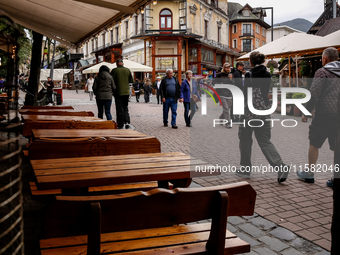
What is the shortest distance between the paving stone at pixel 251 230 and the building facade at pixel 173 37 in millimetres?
33949

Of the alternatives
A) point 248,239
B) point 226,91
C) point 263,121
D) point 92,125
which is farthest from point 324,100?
point 226,91

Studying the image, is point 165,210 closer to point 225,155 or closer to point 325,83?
point 325,83

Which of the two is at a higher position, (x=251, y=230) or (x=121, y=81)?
(x=121, y=81)

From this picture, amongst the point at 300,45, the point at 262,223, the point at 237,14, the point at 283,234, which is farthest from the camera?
the point at 237,14

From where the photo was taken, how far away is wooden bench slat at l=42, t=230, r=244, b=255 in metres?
1.95

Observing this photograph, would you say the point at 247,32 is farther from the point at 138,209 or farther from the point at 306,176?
the point at 138,209

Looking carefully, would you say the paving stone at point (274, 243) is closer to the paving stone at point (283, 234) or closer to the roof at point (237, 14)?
the paving stone at point (283, 234)

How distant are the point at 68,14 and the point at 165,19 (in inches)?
1294

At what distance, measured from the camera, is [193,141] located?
9.27 meters

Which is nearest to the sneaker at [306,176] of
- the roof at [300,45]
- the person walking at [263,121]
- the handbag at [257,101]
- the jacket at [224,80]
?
the person walking at [263,121]

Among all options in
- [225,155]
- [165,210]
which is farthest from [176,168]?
[225,155]

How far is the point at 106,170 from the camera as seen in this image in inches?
108

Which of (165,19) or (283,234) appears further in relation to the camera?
(165,19)

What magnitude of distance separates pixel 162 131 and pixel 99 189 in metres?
7.42
